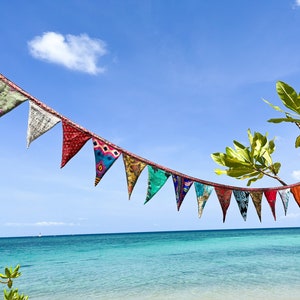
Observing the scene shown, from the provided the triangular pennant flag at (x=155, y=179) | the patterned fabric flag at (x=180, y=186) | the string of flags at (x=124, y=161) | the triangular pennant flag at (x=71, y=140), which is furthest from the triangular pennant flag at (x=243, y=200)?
the triangular pennant flag at (x=71, y=140)

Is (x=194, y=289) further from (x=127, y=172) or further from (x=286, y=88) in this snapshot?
(x=286, y=88)

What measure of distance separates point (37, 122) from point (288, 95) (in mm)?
1817

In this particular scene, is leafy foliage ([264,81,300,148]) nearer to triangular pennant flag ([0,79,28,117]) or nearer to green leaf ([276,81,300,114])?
green leaf ([276,81,300,114])

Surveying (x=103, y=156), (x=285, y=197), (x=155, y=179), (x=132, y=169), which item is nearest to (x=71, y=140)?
(x=103, y=156)

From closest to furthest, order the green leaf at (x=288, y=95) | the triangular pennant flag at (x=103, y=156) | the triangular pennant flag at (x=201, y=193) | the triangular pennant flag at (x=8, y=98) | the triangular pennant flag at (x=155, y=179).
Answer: the green leaf at (x=288, y=95), the triangular pennant flag at (x=8, y=98), the triangular pennant flag at (x=103, y=156), the triangular pennant flag at (x=155, y=179), the triangular pennant flag at (x=201, y=193)

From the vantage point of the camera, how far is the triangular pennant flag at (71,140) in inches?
111

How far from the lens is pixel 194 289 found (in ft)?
53.8

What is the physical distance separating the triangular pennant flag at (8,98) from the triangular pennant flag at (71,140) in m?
0.43

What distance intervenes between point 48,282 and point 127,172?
62.4 feet

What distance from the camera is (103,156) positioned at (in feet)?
9.95

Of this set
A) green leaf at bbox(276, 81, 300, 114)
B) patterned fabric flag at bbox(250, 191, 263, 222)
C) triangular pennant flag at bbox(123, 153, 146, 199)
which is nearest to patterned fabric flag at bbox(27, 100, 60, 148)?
triangular pennant flag at bbox(123, 153, 146, 199)

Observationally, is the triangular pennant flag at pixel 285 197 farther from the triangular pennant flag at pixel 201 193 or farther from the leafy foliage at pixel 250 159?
the leafy foliage at pixel 250 159

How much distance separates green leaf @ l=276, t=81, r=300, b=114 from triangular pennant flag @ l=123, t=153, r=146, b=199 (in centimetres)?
171

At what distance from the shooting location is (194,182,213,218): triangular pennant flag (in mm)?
3703
